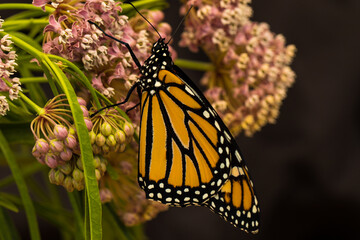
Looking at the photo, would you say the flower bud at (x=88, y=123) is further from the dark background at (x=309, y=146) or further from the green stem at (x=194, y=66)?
the dark background at (x=309, y=146)

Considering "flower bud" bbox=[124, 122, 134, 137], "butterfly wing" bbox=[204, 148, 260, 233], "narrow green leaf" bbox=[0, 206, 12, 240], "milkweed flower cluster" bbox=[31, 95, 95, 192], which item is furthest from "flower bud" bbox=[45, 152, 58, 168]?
"butterfly wing" bbox=[204, 148, 260, 233]

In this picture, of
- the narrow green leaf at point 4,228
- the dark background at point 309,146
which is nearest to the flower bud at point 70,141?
the narrow green leaf at point 4,228

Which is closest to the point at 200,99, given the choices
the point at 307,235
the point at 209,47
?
the point at 209,47

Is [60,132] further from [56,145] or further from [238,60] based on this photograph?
[238,60]

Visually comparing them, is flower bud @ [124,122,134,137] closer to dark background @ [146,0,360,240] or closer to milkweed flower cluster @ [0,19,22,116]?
milkweed flower cluster @ [0,19,22,116]

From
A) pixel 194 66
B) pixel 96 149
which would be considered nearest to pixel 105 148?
pixel 96 149
